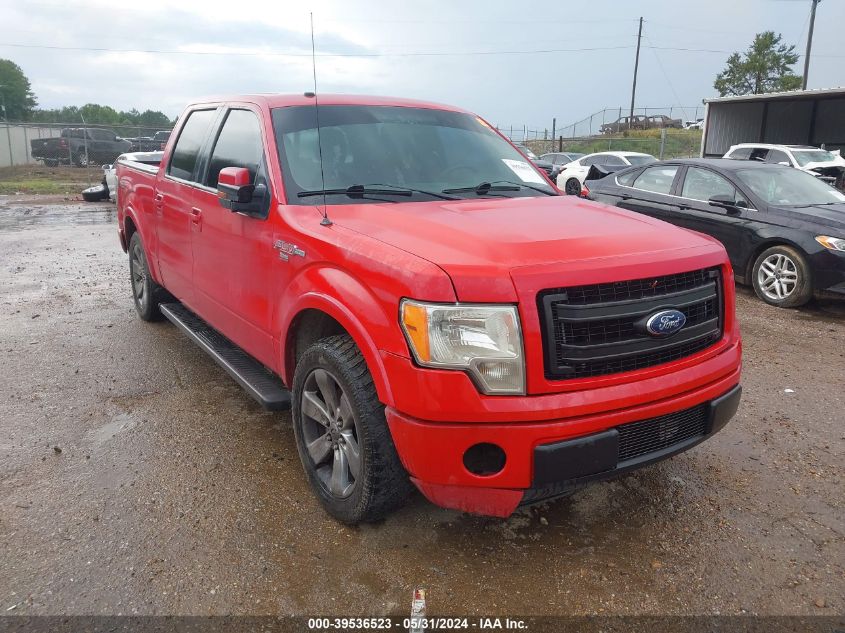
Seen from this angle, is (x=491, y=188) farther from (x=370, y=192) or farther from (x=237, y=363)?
(x=237, y=363)

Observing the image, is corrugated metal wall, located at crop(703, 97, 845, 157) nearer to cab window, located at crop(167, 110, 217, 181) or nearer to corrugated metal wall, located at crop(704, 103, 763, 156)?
corrugated metal wall, located at crop(704, 103, 763, 156)

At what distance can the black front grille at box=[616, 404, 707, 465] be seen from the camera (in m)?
2.53

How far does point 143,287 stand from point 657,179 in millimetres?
6486

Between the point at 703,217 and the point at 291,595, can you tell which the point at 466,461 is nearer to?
the point at 291,595

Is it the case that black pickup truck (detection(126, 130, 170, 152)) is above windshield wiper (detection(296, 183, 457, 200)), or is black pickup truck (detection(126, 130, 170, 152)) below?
above

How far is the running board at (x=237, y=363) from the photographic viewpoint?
11.0 feet

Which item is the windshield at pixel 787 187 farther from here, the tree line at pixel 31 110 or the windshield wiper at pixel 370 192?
the tree line at pixel 31 110

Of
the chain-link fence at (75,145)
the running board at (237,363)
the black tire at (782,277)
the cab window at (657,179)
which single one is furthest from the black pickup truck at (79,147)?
the black tire at (782,277)

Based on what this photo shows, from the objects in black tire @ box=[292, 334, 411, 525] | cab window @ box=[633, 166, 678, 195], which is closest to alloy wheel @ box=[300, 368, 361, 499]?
black tire @ box=[292, 334, 411, 525]

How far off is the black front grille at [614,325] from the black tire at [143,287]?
4.30 m

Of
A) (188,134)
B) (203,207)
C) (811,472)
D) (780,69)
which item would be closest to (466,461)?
(811,472)

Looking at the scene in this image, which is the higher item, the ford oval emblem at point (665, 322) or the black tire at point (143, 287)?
the ford oval emblem at point (665, 322)

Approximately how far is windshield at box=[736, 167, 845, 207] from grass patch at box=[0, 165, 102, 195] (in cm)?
1978

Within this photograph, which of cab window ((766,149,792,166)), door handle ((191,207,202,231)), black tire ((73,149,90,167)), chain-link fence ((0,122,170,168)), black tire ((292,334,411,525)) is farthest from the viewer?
black tire ((73,149,90,167))
